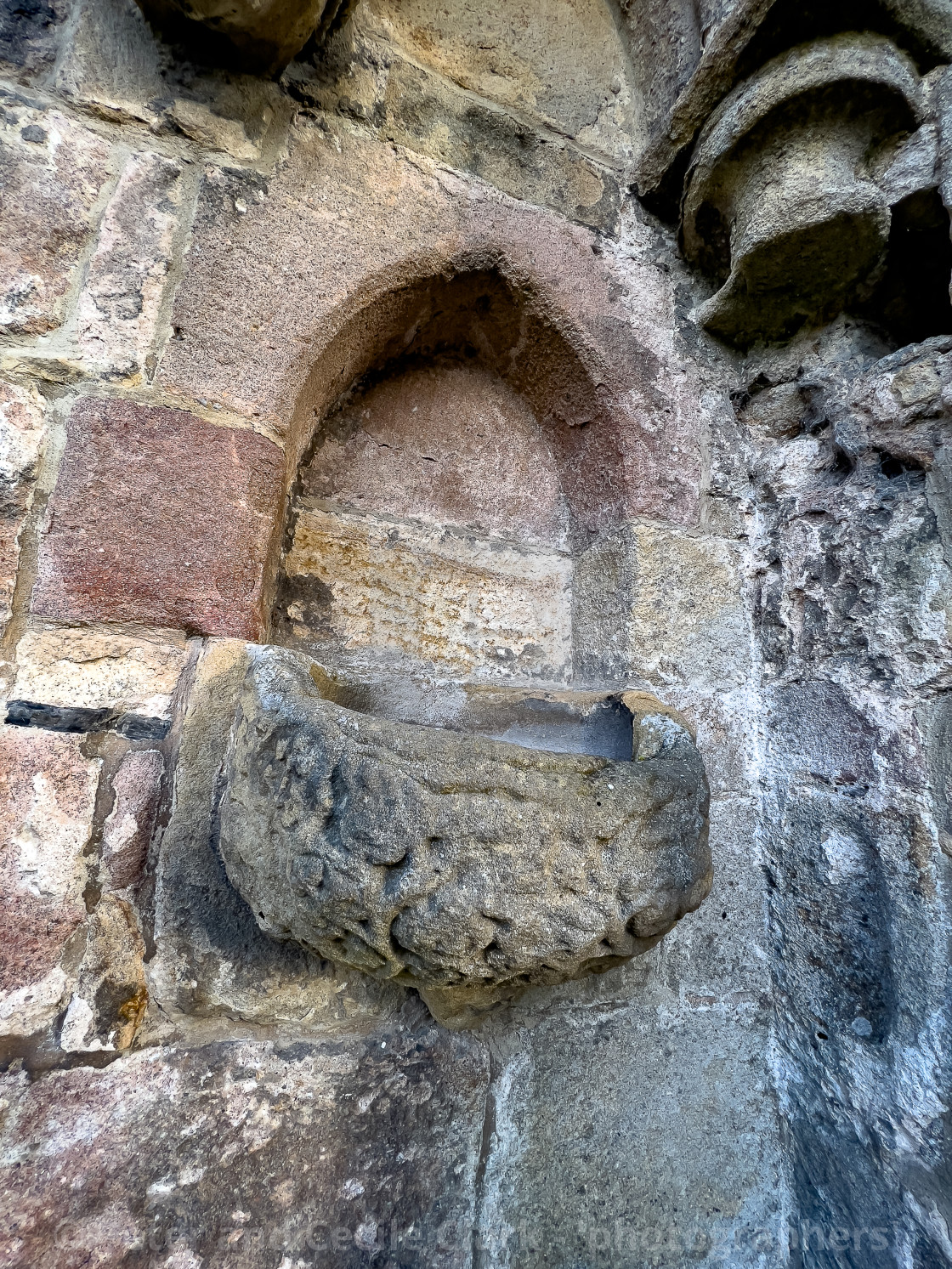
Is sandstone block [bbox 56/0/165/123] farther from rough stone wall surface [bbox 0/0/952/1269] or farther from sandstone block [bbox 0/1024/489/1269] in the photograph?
sandstone block [bbox 0/1024/489/1269]

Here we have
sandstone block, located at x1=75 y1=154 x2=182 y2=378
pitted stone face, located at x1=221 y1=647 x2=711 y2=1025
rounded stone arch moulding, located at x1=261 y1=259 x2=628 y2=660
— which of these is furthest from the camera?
rounded stone arch moulding, located at x1=261 y1=259 x2=628 y2=660

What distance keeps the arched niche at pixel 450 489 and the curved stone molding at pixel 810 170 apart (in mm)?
392

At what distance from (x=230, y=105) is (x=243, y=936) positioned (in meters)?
1.32

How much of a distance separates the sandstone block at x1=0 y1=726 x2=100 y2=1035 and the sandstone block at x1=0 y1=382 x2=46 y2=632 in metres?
0.19

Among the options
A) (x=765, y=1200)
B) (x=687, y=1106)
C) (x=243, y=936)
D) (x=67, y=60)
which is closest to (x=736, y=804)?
(x=687, y=1106)

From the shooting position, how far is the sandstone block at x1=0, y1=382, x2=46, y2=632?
88 cm

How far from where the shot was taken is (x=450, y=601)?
136 cm

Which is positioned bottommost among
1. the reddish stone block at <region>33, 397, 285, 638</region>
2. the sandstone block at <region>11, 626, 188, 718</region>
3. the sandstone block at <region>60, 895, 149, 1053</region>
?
the sandstone block at <region>60, 895, 149, 1053</region>

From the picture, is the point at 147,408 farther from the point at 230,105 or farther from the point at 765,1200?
the point at 765,1200

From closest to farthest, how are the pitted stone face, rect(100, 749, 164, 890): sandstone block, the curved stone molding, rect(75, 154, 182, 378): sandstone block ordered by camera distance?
the pitted stone face → rect(100, 749, 164, 890): sandstone block → rect(75, 154, 182, 378): sandstone block → the curved stone molding

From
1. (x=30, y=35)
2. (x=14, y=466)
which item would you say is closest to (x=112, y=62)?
(x=30, y=35)

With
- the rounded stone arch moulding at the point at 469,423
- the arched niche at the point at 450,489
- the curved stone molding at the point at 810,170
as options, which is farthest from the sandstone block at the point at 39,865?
the curved stone molding at the point at 810,170

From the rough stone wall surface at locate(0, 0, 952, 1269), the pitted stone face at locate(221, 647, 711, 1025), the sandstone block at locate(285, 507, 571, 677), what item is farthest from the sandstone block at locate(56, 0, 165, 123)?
the pitted stone face at locate(221, 647, 711, 1025)

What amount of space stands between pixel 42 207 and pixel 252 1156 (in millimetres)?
1377
